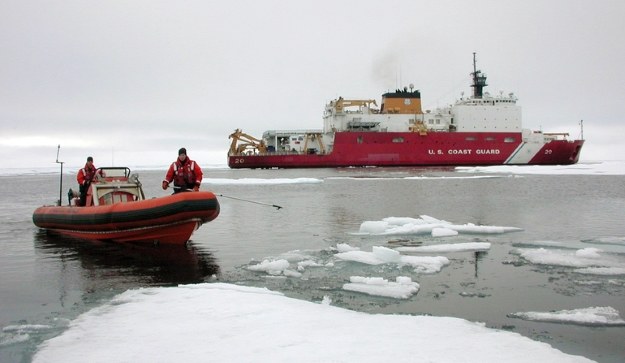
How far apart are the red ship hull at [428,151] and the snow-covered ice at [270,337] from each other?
39030mm

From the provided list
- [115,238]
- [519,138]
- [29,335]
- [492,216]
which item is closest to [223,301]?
[29,335]

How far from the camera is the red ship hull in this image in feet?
144

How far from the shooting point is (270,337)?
4.07 meters

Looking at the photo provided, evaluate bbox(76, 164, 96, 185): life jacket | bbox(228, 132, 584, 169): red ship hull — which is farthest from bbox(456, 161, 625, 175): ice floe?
bbox(76, 164, 96, 185): life jacket

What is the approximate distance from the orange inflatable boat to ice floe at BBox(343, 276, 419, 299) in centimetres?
358

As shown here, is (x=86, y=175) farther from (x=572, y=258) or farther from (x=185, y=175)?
(x=572, y=258)

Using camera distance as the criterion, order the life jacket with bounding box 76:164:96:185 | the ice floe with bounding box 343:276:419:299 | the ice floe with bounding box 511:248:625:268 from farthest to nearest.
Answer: the life jacket with bounding box 76:164:96:185, the ice floe with bounding box 511:248:625:268, the ice floe with bounding box 343:276:419:299

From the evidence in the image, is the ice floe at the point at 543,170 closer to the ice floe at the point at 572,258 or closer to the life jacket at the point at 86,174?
the ice floe at the point at 572,258

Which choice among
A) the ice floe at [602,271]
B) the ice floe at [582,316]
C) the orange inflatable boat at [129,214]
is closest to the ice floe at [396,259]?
the ice floe at [602,271]

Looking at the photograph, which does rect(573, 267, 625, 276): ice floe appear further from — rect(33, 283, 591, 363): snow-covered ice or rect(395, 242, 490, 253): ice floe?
rect(33, 283, 591, 363): snow-covered ice

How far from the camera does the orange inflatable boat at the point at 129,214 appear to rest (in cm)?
880

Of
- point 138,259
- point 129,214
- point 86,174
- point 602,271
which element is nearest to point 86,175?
point 86,174

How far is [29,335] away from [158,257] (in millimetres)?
4068

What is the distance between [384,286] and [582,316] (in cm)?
200
